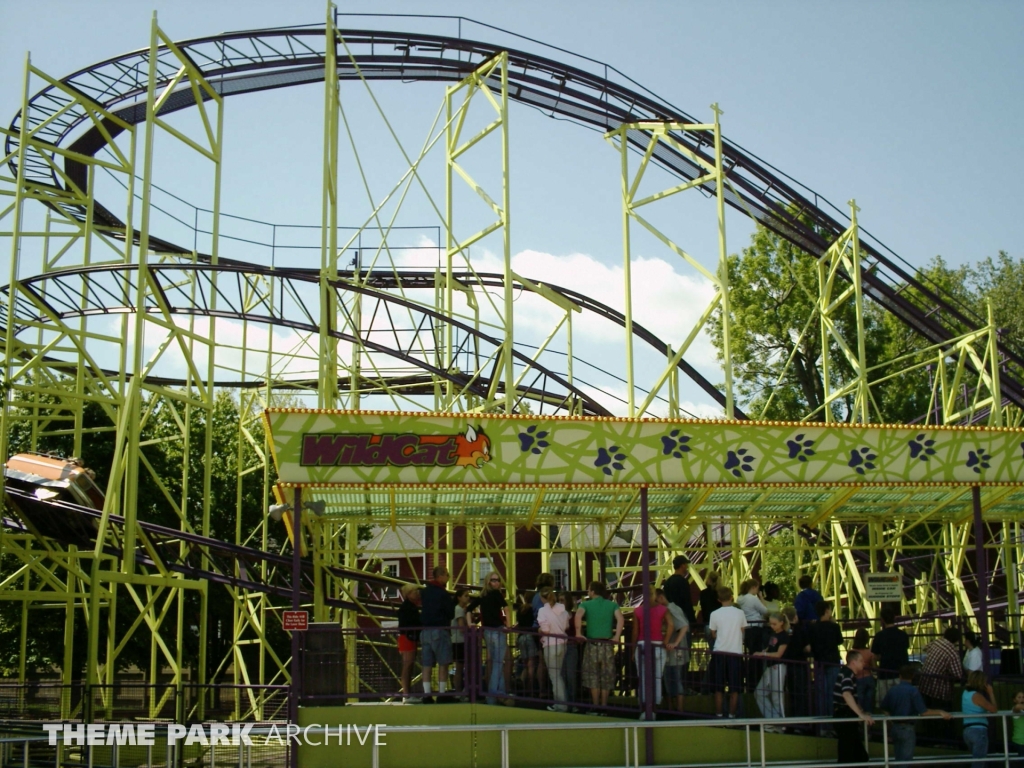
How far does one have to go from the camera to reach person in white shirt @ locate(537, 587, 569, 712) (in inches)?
481

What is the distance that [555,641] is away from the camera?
1227cm

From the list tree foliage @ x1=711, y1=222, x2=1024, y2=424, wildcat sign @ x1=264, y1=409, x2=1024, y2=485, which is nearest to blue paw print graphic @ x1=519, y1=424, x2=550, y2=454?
wildcat sign @ x1=264, y1=409, x2=1024, y2=485

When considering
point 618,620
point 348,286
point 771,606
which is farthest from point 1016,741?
point 348,286

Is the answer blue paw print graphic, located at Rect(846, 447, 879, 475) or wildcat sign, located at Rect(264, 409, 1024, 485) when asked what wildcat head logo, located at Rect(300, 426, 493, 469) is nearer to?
wildcat sign, located at Rect(264, 409, 1024, 485)

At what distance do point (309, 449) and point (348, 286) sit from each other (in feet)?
19.1

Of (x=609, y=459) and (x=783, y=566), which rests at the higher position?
(x=609, y=459)

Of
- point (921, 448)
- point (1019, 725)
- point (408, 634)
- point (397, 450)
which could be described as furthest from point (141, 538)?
point (1019, 725)

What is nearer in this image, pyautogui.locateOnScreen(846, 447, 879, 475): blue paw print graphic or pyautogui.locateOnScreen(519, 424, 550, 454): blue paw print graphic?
pyautogui.locateOnScreen(519, 424, 550, 454): blue paw print graphic

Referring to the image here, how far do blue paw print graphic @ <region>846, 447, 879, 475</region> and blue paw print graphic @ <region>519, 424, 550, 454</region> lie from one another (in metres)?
3.52

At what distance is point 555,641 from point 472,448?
2.19 meters

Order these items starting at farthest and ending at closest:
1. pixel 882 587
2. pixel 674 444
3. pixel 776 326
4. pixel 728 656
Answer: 1. pixel 776 326
2. pixel 882 587
3. pixel 674 444
4. pixel 728 656

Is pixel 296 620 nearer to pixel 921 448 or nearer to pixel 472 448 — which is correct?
pixel 472 448

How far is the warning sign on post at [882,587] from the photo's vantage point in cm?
1523

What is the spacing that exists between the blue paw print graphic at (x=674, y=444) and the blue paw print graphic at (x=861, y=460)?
196cm
